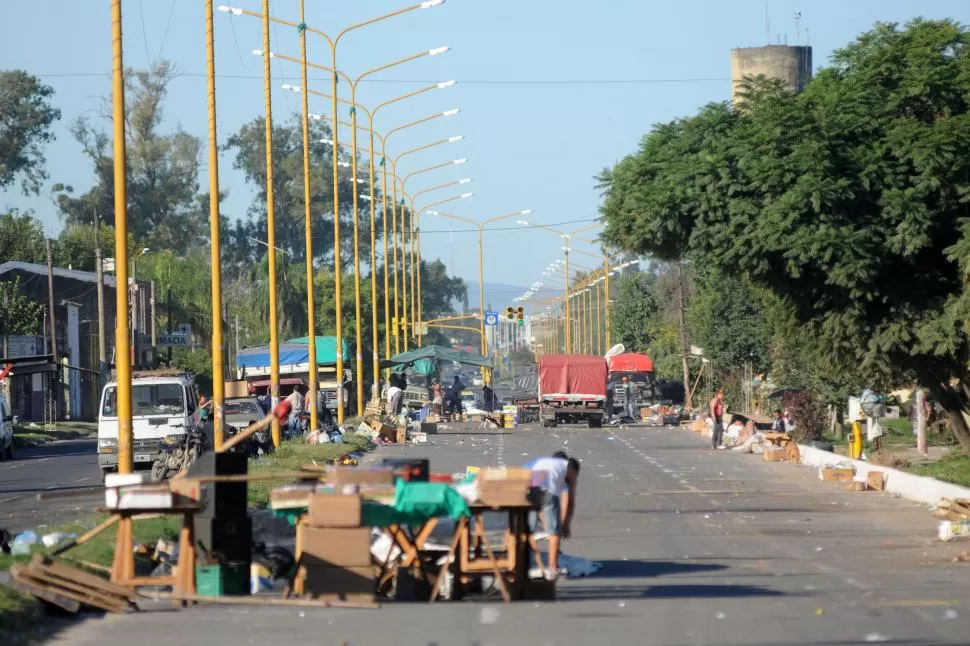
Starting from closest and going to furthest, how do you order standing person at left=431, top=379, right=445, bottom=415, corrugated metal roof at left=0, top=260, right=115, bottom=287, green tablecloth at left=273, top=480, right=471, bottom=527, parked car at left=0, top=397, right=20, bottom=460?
green tablecloth at left=273, top=480, right=471, bottom=527, parked car at left=0, top=397, right=20, bottom=460, standing person at left=431, top=379, right=445, bottom=415, corrugated metal roof at left=0, top=260, right=115, bottom=287

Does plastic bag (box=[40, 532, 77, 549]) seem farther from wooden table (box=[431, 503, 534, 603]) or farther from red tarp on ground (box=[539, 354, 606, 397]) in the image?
red tarp on ground (box=[539, 354, 606, 397])

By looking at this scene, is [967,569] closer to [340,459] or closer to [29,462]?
[340,459]

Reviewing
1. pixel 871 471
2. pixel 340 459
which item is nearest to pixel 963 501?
pixel 871 471

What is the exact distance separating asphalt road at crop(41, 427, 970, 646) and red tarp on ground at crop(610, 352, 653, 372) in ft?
182

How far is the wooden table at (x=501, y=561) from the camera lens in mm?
13594

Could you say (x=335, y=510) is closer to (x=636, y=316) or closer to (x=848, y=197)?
(x=848, y=197)

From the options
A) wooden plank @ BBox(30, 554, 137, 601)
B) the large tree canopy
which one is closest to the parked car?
the large tree canopy


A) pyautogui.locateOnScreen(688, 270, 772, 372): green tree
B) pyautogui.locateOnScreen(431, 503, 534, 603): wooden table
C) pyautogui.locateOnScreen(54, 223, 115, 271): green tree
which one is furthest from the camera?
pyautogui.locateOnScreen(54, 223, 115, 271): green tree

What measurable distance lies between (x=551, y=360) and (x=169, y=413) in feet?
87.2

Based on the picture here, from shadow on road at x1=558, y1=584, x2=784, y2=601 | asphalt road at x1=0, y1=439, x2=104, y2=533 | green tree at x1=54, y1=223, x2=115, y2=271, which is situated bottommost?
shadow on road at x1=558, y1=584, x2=784, y2=601

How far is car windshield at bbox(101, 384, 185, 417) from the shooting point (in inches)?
1321

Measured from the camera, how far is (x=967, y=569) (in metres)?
15.7

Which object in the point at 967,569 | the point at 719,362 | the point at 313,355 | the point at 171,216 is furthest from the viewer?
the point at 171,216

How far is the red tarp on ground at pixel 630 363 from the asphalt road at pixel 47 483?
121 ft
